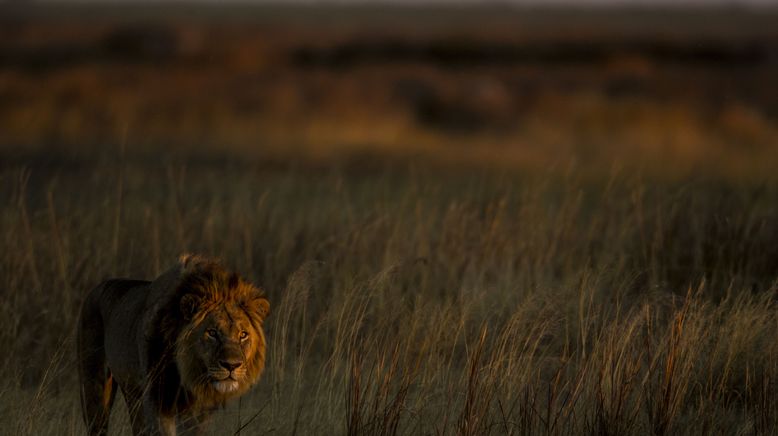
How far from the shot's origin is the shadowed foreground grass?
4418 mm

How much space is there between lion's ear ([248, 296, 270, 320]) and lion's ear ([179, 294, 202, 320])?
0.60ft

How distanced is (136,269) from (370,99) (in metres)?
15.2

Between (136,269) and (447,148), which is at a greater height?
(136,269)

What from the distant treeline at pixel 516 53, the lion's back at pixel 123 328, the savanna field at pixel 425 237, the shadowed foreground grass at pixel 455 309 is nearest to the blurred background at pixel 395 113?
the savanna field at pixel 425 237

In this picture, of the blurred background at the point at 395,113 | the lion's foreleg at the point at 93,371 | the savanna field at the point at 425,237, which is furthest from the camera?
the blurred background at the point at 395,113

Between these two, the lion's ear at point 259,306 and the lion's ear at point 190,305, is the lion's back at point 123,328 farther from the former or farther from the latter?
the lion's ear at point 259,306

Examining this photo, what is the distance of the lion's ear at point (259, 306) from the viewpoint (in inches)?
149

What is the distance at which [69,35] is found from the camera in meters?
42.8

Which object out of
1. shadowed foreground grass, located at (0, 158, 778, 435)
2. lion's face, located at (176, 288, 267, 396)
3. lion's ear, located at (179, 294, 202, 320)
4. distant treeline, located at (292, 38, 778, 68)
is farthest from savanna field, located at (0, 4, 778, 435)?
distant treeline, located at (292, 38, 778, 68)

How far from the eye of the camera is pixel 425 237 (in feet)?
23.6

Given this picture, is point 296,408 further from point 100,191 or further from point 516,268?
point 100,191

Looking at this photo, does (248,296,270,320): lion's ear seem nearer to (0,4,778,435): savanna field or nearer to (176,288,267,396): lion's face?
(176,288,267,396): lion's face

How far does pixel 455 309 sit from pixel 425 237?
192cm

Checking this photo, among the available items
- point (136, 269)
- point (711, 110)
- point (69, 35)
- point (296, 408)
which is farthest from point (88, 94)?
point (69, 35)
